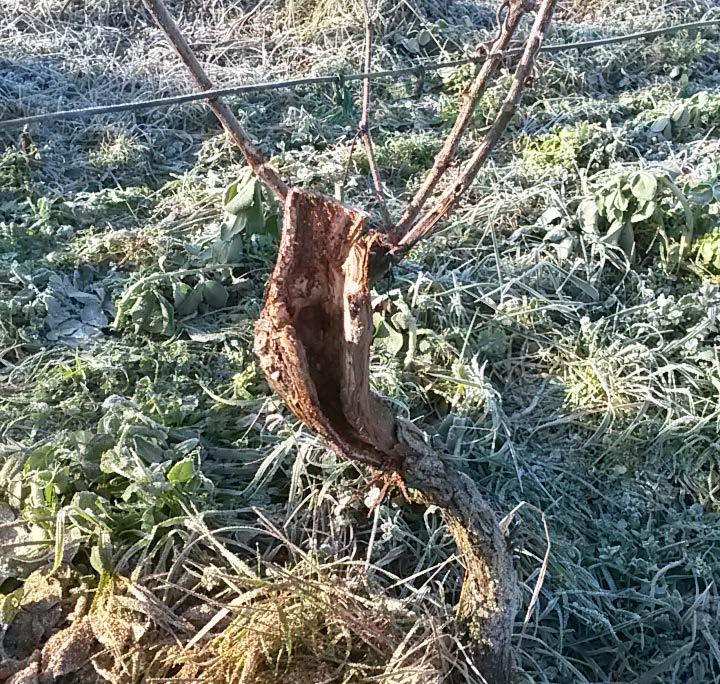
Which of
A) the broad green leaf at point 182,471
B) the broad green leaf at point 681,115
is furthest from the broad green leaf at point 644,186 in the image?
the broad green leaf at point 182,471

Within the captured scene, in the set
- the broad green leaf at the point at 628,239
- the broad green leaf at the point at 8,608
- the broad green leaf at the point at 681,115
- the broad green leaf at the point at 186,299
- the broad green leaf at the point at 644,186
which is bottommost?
the broad green leaf at the point at 628,239

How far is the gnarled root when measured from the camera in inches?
42.9

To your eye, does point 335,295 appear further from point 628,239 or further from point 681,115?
point 681,115

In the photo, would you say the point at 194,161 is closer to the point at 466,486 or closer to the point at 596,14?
the point at 466,486

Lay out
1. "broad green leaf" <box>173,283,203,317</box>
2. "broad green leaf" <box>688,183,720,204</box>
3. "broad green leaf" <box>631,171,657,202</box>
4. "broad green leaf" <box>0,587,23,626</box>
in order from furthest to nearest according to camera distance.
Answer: "broad green leaf" <box>688,183,720,204</box> < "broad green leaf" <box>631,171,657,202</box> < "broad green leaf" <box>173,283,203,317</box> < "broad green leaf" <box>0,587,23,626</box>

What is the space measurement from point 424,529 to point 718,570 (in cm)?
88

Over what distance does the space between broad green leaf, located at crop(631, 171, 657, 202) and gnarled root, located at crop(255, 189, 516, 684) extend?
1827 mm

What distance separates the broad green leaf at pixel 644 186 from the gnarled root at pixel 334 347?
183cm

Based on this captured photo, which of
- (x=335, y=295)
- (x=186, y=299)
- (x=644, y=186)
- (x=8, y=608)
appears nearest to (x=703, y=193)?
(x=644, y=186)

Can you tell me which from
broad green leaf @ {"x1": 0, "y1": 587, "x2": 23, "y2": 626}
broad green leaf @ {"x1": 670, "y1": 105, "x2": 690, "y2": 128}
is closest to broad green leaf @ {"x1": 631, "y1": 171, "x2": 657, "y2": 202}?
broad green leaf @ {"x1": 670, "y1": 105, "x2": 690, "y2": 128}

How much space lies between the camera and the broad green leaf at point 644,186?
107 inches

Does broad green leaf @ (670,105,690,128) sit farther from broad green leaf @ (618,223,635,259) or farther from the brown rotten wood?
the brown rotten wood

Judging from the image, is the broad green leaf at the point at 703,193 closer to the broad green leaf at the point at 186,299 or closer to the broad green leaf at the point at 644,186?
the broad green leaf at the point at 644,186

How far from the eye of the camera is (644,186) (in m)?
2.75
